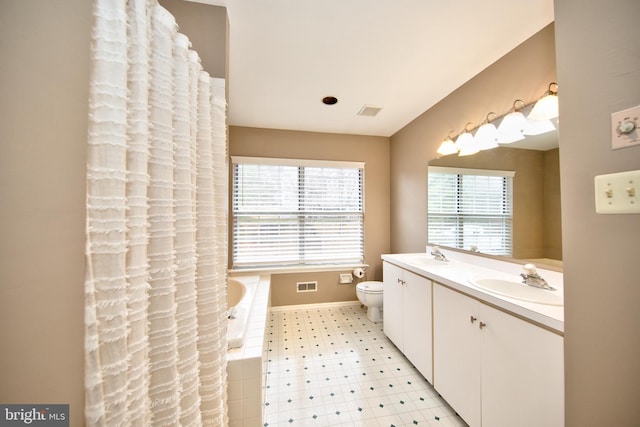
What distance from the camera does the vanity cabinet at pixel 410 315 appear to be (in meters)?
1.61

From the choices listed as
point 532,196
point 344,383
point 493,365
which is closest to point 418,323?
point 493,365

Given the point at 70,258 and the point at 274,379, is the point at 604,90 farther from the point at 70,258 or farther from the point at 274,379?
the point at 274,379

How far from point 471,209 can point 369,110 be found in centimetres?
146

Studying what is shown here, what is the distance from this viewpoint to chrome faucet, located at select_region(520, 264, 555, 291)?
4.11 feet

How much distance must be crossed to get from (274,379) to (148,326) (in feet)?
4.67

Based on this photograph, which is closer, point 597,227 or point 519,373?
point 597,227

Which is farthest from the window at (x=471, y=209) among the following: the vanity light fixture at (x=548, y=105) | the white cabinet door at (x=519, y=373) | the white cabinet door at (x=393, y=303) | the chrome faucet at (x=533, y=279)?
the white cabinet door at (x=519, y=373)

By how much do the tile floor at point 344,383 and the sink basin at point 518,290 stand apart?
2.80 feet

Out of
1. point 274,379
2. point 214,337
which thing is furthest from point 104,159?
point 274,379

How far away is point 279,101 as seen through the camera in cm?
227

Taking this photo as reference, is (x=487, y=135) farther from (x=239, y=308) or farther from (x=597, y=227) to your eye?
(x=239, y=308)

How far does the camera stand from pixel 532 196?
1.46 m

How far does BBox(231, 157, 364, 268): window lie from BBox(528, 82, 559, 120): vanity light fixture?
194 cm

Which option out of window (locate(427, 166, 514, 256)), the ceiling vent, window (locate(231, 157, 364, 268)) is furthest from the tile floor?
the ceiling vent
